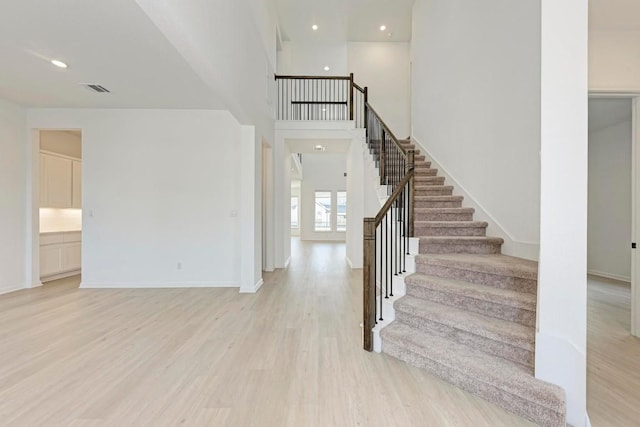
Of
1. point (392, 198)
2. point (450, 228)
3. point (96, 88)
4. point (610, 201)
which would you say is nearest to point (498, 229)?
point (450, 228)

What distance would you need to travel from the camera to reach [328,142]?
652cm

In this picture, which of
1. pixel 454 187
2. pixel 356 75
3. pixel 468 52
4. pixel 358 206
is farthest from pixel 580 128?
pixel 356 75

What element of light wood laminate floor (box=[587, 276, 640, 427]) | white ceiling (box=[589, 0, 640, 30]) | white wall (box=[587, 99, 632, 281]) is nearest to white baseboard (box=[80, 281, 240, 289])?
light wood laminate floor (box=[587, 276, 640, 427])

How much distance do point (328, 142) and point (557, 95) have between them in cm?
513

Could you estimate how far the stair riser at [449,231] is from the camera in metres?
3.45

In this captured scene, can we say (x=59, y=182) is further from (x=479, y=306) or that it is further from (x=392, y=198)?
(x=479, y=306)

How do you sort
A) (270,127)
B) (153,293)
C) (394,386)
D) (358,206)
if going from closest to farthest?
(394,386) < (153,293) < (270,127) < (358,206)

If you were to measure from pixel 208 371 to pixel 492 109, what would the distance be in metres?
4.08

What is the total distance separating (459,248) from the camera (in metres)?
3.18

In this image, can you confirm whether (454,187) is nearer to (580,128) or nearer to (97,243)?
(580,128)

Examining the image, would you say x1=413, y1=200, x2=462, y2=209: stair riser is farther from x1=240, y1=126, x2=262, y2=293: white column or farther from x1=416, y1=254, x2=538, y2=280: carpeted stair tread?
x1=240, y1=126, x2=262, y2=293: white column

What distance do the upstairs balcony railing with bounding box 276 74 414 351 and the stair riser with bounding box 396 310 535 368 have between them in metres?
0.30

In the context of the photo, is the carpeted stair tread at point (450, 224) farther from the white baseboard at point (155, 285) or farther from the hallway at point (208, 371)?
the white baseboard at point (155, 285)

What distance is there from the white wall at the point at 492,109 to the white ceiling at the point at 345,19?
6.58ft
